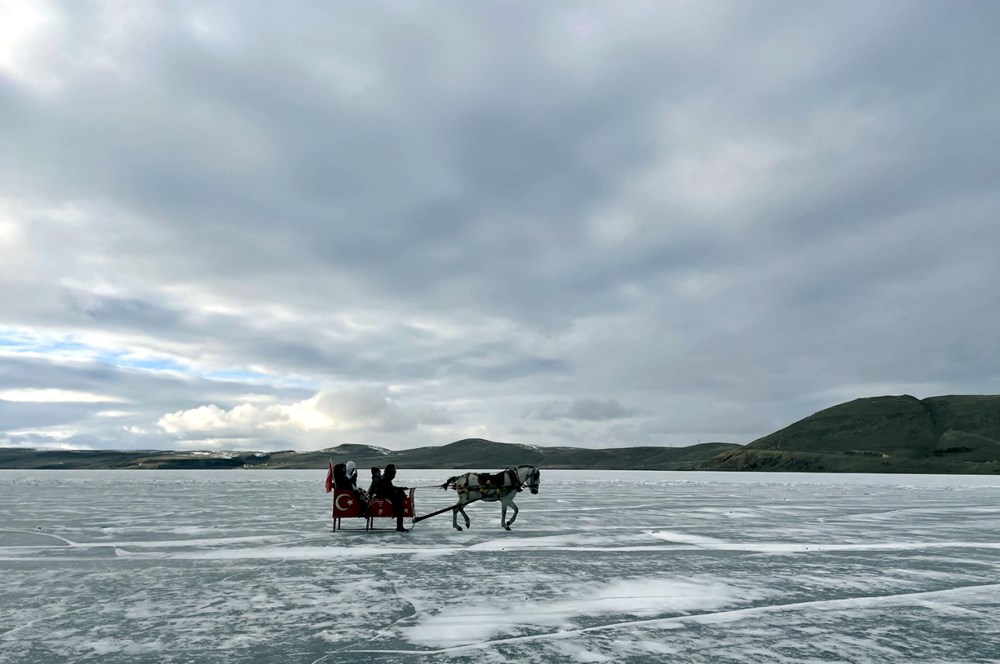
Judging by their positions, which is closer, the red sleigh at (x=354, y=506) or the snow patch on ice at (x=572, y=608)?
the snow patch on ice at (x=572, y=608)

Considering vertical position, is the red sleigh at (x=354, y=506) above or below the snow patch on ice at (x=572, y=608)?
above

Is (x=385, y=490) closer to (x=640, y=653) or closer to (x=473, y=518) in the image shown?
(x=473, y=518)

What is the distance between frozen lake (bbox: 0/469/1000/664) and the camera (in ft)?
22.1

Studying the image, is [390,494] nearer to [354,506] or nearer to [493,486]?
Answer: [354,506]

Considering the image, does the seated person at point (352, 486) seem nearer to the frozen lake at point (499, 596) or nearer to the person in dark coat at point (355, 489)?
the person in dark coat at point (355, 489)

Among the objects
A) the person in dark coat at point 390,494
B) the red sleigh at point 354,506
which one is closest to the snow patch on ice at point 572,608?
the person in dark coat at point 390,494

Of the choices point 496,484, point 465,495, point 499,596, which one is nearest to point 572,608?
point 499,596

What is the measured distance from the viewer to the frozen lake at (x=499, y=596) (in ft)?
22.1

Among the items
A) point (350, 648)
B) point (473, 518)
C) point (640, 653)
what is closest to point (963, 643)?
point (640, 653)

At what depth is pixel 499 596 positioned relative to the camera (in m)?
9.21

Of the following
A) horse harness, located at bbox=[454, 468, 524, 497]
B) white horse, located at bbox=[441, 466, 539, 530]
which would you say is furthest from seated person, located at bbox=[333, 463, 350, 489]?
horse harness, located at bbox=[454, 468, 524, 497]

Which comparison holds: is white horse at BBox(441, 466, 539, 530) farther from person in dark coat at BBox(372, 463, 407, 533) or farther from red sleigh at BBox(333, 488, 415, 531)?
red sleigh at BBox(333, 488, 415, 531)

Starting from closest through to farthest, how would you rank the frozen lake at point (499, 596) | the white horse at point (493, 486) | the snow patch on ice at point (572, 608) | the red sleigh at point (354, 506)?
the frozen lake at point (499, 596) < the snow patch on ice at point (572, 608) < the red sleigh at point (354, 506) < the white horse at point (493, 486)

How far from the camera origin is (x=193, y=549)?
14375 mm
